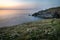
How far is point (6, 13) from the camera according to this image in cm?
872

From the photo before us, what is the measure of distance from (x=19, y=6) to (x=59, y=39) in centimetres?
448

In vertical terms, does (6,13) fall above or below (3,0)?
below

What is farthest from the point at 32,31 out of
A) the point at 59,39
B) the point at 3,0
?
the point at 3,0

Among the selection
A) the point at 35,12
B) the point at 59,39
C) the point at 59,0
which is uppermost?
the point at 59,0

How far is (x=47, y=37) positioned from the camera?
15.4 ft

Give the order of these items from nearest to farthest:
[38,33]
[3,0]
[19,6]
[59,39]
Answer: [59,39]
[38,33]
[3,0]
[19,6]

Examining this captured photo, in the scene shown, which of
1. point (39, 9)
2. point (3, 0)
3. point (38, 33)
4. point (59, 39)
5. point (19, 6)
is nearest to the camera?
point (59, 39)

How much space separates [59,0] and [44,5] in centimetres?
107

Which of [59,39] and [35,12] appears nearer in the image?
[59,39]

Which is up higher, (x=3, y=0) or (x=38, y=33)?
(x=3, y=0)

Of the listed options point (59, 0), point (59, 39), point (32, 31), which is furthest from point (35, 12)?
point (59, 39)

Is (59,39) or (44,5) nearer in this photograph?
(59,39)

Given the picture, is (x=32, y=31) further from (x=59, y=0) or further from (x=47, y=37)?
(x=59, y=0)

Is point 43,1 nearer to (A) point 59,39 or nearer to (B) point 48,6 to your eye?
(B) point 48,6
